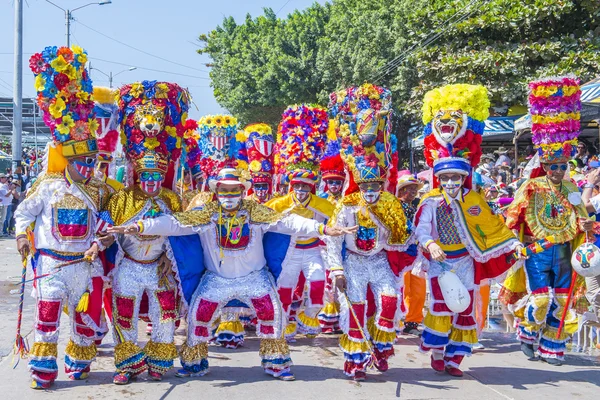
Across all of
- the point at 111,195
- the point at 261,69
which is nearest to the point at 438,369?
the point at 111,195

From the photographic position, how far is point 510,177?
15.0m

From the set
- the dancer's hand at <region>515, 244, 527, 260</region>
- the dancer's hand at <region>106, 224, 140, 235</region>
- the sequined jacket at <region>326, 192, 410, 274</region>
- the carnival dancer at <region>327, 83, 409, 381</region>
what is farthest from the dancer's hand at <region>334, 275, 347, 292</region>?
the dancer's hand at <region>106, 224, 140, 235</region>

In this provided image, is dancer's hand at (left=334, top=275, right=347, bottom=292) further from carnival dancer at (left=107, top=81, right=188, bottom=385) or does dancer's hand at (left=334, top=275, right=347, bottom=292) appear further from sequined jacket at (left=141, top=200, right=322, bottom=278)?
carnival dancer at (left=107, top=81, right=188, bottom=385)

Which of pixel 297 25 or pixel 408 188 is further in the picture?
pixel 297 25

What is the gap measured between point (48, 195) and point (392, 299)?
314 centimetres

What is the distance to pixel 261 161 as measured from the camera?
27.3 ft

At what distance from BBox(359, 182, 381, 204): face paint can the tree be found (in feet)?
61.6

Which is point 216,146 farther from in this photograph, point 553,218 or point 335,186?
point 553,218

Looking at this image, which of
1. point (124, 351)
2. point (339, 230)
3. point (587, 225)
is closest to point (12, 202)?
point (124, 351)

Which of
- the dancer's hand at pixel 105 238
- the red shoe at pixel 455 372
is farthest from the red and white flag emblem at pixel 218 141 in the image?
the red shoe at pixel 455 372

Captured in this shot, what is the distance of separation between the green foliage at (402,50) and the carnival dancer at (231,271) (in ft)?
37.4

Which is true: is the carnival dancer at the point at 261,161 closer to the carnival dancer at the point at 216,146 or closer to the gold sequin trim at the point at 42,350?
the carnival dancer at the point at 216,146

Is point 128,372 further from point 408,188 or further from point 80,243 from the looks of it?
point 408,188

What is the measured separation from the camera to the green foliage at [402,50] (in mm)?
16328
